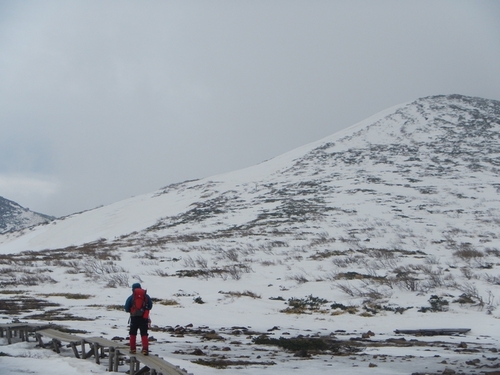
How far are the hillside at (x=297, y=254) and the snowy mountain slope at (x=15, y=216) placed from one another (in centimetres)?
6462

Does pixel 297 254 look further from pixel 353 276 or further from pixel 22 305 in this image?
pixel 22 305

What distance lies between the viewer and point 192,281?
2000 cm

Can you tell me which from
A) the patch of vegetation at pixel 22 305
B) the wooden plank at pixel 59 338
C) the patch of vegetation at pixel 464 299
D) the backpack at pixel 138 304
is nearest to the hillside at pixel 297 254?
the patch of vegetation at pixel 464 299

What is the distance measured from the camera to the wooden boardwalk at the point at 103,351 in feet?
22.1

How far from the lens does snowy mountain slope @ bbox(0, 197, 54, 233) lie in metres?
116

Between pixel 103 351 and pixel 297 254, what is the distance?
57.5ft

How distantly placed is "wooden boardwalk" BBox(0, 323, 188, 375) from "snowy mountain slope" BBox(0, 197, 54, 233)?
4394 inches

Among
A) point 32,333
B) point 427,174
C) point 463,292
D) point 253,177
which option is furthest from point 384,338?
point 253,177

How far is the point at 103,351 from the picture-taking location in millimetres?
8523

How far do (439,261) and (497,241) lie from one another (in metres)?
7.46

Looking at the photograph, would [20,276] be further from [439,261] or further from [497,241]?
[497,241]

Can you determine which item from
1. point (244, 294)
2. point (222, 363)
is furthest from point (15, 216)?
point (222, 363)

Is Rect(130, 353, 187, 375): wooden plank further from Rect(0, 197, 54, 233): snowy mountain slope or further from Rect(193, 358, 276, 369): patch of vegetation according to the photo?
Rect(0, 197, 54, 233): snowy mountain slope

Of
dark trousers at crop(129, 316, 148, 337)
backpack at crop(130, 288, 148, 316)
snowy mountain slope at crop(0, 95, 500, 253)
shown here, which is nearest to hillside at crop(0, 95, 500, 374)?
snowy mountain slope at crop(0, 95, 500, 253)
